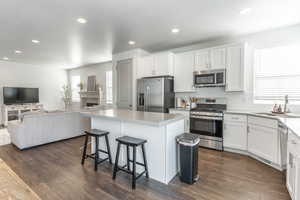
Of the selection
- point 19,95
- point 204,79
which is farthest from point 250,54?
point 19,95

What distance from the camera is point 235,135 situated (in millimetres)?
3561

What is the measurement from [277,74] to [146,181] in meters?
3.70

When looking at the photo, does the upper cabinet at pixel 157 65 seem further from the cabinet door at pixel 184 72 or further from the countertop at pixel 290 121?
the countertop at pixel 290 121

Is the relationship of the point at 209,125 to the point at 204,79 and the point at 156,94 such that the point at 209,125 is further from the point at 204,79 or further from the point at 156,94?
the point at 156,94

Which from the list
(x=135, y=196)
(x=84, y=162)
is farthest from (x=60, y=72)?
(x=135, y=196)

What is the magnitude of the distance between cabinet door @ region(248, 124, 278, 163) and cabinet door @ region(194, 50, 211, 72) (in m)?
1.78

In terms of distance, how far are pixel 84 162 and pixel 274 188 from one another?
129 inches

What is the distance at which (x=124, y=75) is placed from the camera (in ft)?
17.2

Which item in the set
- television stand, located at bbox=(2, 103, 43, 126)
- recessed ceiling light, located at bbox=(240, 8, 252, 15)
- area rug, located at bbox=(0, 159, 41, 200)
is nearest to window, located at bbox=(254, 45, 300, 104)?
recessed ceiling light, located at bbox=(240, 8, 252, 15)

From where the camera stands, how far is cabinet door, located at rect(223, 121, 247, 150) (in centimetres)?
347

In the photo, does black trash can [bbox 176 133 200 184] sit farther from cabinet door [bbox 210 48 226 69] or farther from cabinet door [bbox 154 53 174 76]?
cabinet door [bbox 154 53 174 76]

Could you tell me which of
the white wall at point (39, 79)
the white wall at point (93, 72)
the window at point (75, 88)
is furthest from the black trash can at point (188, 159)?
the white wall at point (39, 79)

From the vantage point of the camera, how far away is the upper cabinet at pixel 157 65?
452 cm

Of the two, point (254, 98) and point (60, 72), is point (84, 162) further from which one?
point (60, 72)
